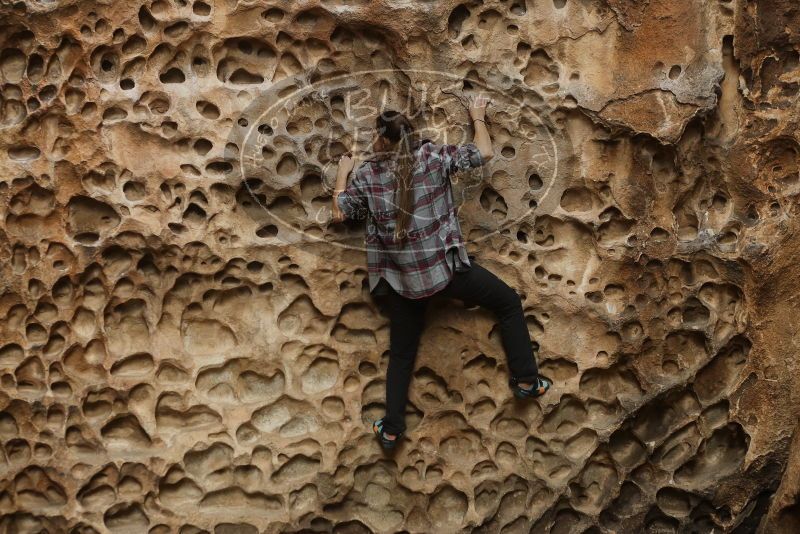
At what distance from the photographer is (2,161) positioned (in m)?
3.77

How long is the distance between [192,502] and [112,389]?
0.56 m

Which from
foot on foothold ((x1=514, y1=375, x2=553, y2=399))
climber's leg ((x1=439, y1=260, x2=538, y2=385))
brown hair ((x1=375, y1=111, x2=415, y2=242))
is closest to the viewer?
brown hair ((x1=375, y1=111, x2=415, y2=242))

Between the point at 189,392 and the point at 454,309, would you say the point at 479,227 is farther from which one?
the point at 189,392

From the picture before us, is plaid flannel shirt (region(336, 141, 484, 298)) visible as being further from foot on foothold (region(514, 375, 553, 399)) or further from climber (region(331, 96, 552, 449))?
foot on foothold (region(514, 375, 553, 399))

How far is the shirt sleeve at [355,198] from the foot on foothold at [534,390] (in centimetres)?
94

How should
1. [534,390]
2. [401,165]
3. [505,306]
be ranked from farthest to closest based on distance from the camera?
[534,390] → [505,306] → [401,165]

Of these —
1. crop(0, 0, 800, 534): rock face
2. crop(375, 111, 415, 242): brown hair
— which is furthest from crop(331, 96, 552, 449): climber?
crop(0, 0, 800, 534): rock face

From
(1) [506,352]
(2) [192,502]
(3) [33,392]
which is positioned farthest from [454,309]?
(3) [33,392]

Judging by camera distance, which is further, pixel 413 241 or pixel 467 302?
pixel 467 302

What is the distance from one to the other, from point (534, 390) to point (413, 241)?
0.80 meters

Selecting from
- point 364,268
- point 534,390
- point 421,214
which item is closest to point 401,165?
point 421,214

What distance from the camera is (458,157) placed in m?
3.63

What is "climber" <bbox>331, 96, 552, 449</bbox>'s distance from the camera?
11.9 ft

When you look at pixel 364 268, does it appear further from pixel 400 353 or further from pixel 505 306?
pixel 505 306
